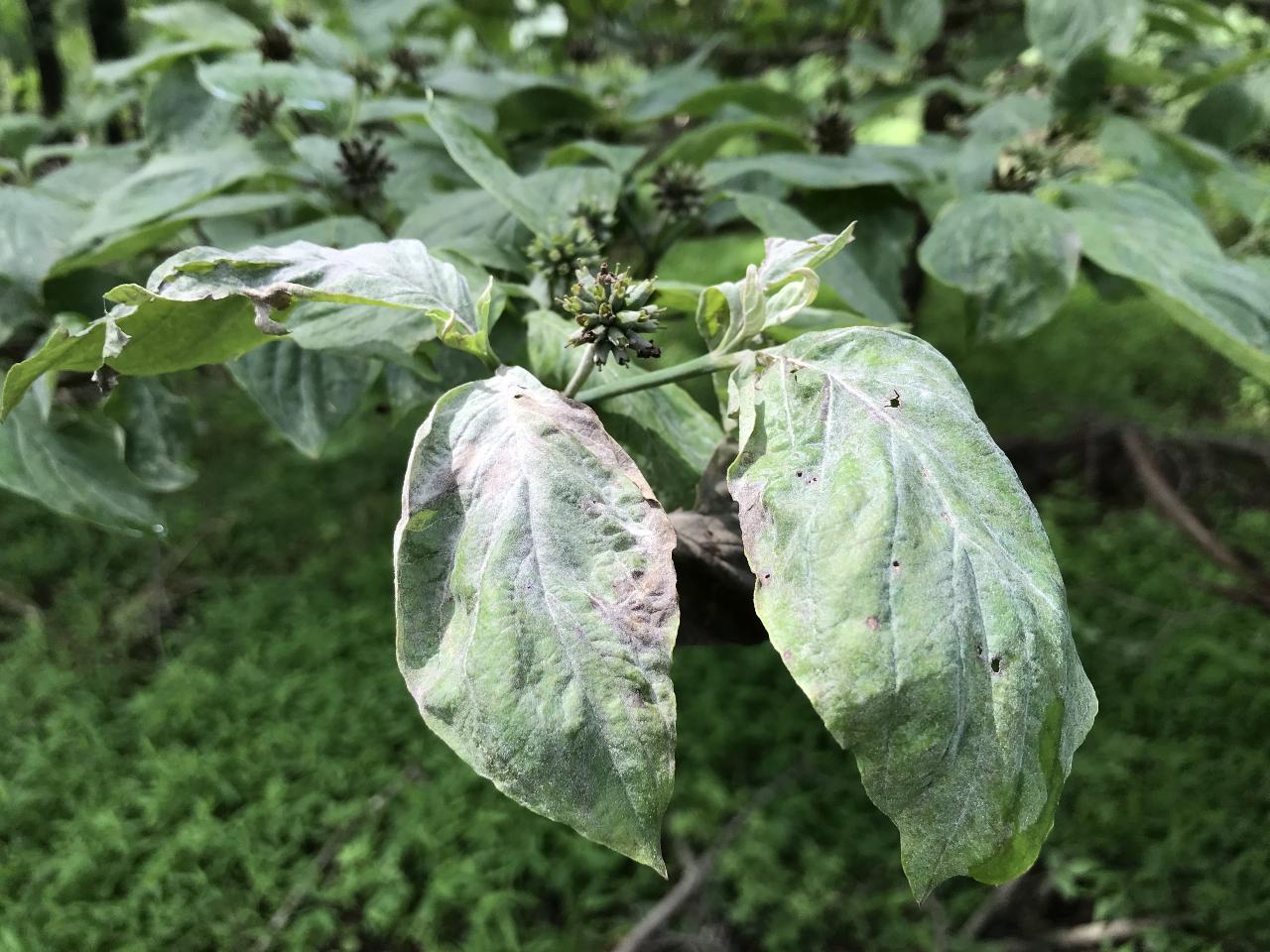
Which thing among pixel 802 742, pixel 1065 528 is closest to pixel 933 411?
pixel 802 742

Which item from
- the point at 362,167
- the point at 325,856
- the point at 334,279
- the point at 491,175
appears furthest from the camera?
the point at 325,856

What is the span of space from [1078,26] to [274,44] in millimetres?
999

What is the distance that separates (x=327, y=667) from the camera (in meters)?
1.94

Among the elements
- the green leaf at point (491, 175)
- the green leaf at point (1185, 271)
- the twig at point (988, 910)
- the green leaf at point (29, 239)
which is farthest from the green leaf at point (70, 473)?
the twig at point (988, 910)

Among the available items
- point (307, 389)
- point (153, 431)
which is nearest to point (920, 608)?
point (307, 389)

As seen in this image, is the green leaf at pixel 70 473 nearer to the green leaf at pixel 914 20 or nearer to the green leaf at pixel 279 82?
the green leaf at pixel 279 82

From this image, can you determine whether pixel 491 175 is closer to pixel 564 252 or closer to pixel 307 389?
pixel 564 252

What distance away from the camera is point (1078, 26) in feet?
3.40

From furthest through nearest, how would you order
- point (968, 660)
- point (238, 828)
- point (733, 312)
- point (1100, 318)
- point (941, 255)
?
point (1100, 318)
point (238, 828)
point (941, 255)
point (733, 312)
point (968, 660)

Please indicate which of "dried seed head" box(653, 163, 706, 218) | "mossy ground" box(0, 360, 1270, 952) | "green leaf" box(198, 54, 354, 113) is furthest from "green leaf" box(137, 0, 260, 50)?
"mossy ground" box(0, 360, 1270, 952)

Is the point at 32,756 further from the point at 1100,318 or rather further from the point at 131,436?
the point at 1100,318

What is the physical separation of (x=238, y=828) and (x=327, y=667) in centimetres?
43

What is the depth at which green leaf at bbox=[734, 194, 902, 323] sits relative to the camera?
0.75m

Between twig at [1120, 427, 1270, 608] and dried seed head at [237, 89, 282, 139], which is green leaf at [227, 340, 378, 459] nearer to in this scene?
dried seed head at [237, 89, 282, 139]
